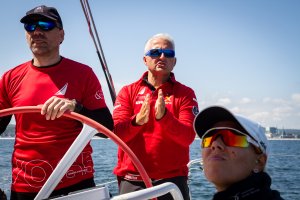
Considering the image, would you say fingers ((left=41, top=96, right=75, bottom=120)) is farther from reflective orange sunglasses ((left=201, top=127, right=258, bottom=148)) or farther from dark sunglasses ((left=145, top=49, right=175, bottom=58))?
dark sunglasses ((left=145, top=49, right=175, bottom=58))

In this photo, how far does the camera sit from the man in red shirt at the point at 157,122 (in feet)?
8.41

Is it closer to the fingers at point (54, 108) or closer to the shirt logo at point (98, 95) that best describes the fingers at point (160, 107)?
the shirt logo at point (98, 95)

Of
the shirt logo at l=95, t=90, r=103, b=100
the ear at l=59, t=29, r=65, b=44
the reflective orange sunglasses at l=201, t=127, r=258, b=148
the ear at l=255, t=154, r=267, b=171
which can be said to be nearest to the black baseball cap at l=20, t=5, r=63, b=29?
the ear at l=59, t=29, r=65, b=44

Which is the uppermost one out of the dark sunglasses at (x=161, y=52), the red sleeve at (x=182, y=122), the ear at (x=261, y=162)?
the dark sunglasses at (x=161, y=52)

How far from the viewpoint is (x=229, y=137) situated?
153 centimetres

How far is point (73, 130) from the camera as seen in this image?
220cm

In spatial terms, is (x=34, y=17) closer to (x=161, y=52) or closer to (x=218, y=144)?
(x=161, y=52)

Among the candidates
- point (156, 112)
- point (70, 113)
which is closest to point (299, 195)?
point (156, 112)

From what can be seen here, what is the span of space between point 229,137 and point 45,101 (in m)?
1.22

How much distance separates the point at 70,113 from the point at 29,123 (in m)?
0.62

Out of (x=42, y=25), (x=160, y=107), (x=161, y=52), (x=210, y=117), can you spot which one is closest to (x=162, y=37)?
(x=161, y=52)

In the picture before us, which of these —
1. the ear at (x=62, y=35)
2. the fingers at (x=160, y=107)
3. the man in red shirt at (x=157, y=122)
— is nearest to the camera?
the ear at (x=62, y=35)

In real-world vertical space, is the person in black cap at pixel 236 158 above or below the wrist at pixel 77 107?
below

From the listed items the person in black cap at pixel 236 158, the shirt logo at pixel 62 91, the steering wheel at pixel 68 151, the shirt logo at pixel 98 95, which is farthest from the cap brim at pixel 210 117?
the shirt logo at pixel 62 91
